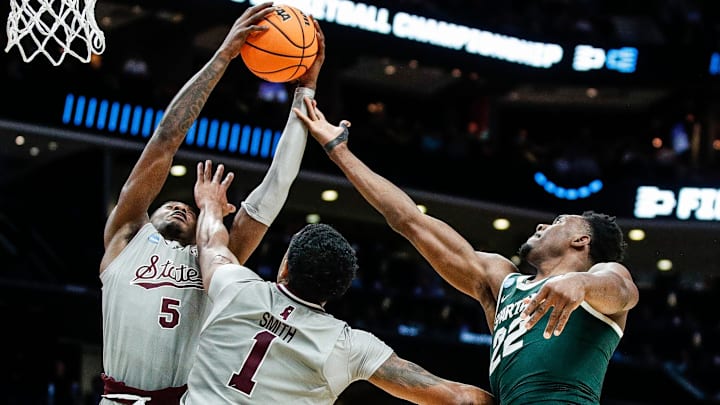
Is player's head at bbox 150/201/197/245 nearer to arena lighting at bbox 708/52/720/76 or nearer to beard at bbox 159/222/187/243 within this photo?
beard at bbox 159/222/187/243

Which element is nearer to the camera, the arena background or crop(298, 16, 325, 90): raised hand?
crop(298, 16, 325, 90): raised hand

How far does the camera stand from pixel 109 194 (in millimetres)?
19828

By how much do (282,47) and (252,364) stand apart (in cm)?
190

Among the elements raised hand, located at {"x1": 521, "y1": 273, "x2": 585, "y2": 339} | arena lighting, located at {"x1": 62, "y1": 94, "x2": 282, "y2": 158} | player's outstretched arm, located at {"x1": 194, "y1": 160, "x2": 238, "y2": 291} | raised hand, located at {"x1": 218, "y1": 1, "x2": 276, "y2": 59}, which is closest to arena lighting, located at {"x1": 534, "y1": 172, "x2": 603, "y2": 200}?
arena lighting, located at {"x1": 62, "y1": 94, "x2": 282, "y2": 158}

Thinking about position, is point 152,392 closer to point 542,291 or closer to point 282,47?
point 282,47

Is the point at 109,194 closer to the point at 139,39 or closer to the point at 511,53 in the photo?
the point at 139,39

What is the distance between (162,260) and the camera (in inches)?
212

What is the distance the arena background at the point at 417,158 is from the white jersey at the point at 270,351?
36.4 feet

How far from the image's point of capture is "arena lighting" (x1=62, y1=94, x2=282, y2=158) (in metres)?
18.1

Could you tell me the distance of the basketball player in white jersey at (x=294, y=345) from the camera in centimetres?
441

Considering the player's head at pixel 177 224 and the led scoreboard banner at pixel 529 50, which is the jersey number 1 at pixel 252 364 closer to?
the player's head at pixel 177 224

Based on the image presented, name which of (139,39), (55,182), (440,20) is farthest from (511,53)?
(55,182)

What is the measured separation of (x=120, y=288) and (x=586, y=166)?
1750cm

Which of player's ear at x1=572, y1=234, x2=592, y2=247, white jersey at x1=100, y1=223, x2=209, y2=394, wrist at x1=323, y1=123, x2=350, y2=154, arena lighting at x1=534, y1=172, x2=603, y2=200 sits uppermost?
wrist at x1=323, y1=123, x2=350, y2=154
